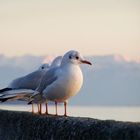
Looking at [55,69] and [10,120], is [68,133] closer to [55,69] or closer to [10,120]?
[10,120]

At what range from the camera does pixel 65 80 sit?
11.4m

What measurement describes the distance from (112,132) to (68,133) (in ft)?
3.65

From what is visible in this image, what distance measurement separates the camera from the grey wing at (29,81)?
543 inches

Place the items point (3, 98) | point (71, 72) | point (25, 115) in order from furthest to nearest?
point (3, 98)
point (71, 72)
point (25, 115)

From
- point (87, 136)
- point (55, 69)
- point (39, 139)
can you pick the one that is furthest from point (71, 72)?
point (87, 136)

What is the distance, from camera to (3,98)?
13508 mm

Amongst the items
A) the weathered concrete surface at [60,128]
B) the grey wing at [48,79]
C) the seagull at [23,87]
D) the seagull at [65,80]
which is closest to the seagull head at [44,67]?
the seagull at [23,87]

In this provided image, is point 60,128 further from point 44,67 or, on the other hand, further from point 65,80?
point 44,67

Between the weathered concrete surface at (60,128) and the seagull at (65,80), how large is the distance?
101 cm

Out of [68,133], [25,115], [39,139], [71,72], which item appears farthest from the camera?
[71,72]

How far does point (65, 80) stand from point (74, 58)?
0.58m

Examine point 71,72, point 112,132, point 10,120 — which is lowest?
point 112,132

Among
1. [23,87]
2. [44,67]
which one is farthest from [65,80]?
[44,67]

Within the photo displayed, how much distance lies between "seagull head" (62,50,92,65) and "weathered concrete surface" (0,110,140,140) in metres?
1.51
